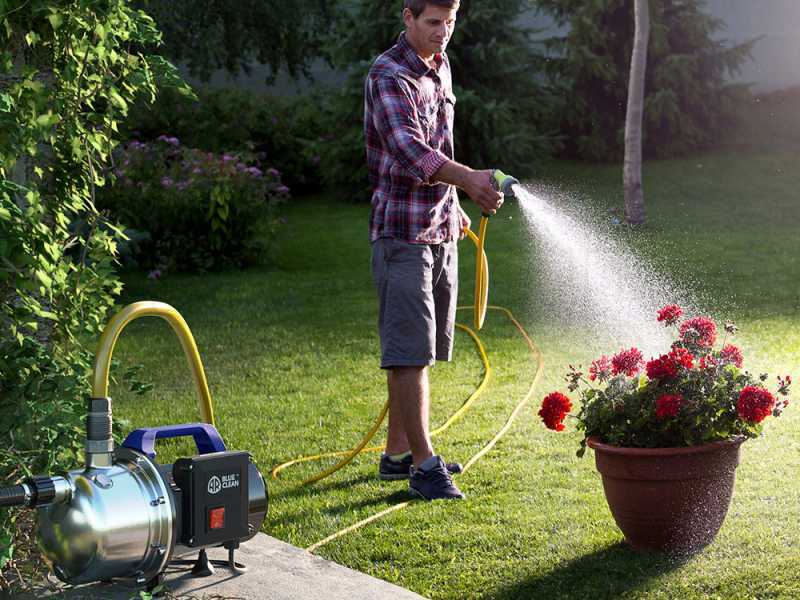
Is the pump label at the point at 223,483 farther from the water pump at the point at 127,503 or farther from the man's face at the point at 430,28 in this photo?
the man's face at the point at 430,28

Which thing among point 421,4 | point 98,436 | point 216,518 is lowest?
point 216,518

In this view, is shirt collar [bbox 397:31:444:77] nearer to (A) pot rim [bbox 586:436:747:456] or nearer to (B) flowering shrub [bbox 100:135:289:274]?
(A) pot rim [bbox 586:436:747:456]

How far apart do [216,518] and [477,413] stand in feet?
8.27

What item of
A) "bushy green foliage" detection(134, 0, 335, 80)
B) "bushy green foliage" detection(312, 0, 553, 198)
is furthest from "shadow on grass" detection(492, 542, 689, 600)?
"bushy green foliage" detection(134, 0, 335, 80)

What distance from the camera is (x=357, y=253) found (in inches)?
401

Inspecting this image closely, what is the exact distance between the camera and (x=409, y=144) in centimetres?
352

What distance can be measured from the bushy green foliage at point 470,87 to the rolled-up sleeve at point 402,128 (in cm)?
984

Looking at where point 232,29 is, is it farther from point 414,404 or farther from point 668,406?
point 668,406

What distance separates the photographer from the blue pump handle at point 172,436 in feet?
8.27

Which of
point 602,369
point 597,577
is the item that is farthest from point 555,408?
point 597,577

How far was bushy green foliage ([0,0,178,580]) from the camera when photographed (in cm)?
264

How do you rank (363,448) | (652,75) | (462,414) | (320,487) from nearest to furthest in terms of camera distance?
(320,487) < (363,448) < (462,414) < (652,75)

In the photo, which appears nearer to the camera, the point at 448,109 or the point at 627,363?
the point at 627,363

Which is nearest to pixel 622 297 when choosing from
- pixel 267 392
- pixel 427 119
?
pixel 267 392
